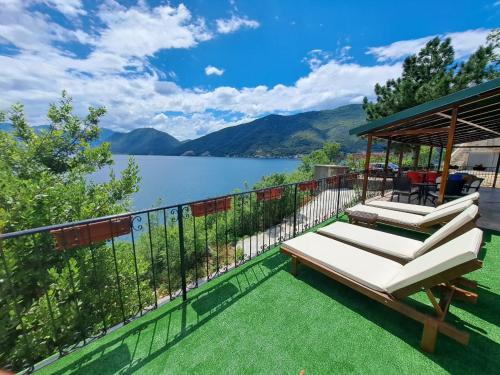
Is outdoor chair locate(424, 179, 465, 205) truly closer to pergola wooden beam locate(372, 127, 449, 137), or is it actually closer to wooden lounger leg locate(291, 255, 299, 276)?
pergola wooden beam locate(372, 127, 449, 137)

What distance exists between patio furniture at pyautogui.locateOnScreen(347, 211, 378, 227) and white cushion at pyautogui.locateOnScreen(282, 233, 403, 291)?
1644mm

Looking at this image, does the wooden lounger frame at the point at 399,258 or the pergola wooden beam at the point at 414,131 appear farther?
the pergola wooden beam at the point at 414,131

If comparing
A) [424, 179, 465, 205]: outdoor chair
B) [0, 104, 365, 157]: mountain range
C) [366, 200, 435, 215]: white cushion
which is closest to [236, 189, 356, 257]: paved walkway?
[366, 200, 435, 215]: white cushion

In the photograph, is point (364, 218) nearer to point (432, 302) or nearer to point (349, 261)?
point (349, 261)

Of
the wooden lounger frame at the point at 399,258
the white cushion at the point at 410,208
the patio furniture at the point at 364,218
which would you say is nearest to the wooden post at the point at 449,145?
the white cushion at the point at 410,208

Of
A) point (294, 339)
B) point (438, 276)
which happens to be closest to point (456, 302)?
point (438, 276)

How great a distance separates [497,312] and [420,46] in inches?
617

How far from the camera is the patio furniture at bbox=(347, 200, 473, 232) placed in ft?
12.1

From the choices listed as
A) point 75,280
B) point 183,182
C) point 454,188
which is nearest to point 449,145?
point 454,188

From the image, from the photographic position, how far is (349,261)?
107 inches

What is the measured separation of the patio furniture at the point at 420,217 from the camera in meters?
3.67

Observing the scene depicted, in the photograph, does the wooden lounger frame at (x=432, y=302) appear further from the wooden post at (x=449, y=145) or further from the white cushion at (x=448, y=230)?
the wooden post at (x=449, y=145)

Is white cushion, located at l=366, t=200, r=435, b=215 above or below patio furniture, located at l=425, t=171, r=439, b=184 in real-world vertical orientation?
below

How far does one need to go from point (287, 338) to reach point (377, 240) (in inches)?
83.8
